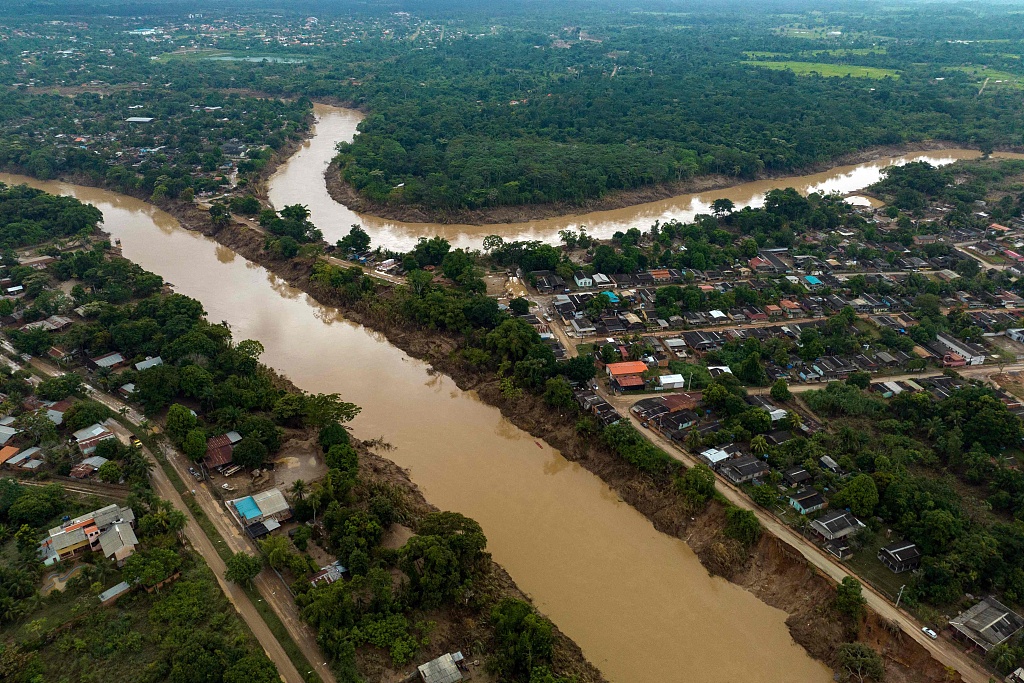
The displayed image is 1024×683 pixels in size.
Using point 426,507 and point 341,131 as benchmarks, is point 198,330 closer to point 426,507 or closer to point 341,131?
point 426,507

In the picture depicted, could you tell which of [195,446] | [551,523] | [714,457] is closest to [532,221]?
[714,457]

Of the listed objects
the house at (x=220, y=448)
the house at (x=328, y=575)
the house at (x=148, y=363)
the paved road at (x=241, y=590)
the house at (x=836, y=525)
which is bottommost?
the paved road at (x=241, y=590)

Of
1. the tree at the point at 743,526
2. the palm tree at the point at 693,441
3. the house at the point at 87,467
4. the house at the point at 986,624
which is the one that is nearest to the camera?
the house at the point at 986,624

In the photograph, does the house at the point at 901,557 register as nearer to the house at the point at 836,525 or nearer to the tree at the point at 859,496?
the house at the point at 836,525

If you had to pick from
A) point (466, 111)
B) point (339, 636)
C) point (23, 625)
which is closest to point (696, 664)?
point (339, 636)

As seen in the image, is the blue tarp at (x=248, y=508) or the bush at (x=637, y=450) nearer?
the blue tarp at (x=248, y=508)

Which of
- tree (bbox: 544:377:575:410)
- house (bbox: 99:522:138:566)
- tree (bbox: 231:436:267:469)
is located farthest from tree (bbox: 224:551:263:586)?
tree (bbox: 544:377:575:410)

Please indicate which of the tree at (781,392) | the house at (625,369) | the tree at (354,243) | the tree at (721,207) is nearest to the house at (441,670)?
the house at (625,369)

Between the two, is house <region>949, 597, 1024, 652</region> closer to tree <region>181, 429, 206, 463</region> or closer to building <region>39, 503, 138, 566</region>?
building <region>39, 503, 138, 566</region>
